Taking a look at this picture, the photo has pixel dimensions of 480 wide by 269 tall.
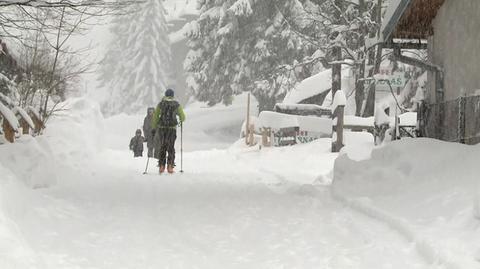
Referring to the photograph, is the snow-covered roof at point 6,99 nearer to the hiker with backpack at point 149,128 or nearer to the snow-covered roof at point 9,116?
the snow-covered roof at point 9,116

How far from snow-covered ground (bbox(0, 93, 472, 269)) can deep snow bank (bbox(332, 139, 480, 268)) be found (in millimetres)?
150

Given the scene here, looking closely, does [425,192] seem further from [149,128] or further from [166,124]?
[149,128]

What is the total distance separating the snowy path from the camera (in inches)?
207

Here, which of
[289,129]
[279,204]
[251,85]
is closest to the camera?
[279,204]

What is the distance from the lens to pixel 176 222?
277 inches

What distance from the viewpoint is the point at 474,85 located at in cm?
1051

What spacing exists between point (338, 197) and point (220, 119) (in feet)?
102

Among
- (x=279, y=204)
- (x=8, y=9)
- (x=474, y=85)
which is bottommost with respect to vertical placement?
(x=279, y=204)

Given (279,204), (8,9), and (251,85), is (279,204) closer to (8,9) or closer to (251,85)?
(8,9)

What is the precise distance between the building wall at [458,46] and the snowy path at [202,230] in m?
3.60

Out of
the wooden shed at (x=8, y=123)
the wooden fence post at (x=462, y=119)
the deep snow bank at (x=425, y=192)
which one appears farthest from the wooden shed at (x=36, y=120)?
the wooden fence post at (x=462, y=119)

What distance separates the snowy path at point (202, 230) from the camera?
17.2ft

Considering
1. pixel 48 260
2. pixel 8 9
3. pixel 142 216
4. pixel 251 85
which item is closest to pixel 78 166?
pixel 8 9

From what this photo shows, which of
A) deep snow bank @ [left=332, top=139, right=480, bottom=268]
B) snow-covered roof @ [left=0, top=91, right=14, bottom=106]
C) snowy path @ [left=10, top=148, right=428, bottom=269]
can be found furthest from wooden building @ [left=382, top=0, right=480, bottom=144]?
snow-covered roof @ [left=0, top=91, right=14, bottom=106]
